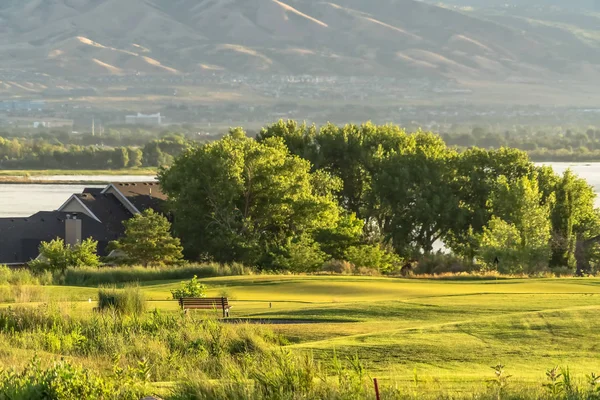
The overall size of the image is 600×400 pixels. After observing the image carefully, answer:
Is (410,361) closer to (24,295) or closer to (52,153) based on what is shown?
(24,295)

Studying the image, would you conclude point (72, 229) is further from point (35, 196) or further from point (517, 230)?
point (35, 196)

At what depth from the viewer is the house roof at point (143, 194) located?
7175 centimetres

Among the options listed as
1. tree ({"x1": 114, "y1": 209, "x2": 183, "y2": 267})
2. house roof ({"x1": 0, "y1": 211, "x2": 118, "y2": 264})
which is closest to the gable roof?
house roof ({"x1": 0, "y1": 211, "x2": 118, "y2": 264})

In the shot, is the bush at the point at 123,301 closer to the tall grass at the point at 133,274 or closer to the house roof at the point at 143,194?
the tall grass at the point at 133,274

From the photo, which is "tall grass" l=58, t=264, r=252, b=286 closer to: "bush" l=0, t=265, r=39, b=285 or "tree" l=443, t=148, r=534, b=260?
"bush" l=0, t=265, r=39, b=285

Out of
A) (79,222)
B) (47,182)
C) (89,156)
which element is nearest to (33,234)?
(79,222)

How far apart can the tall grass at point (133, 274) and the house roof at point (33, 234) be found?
77.1ft

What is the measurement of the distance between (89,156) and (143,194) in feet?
359

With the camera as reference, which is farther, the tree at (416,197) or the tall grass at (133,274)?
the tree at (416,197)

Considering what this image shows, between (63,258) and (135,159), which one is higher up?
(135,159)

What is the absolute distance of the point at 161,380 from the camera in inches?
665

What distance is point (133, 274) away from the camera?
41.6m

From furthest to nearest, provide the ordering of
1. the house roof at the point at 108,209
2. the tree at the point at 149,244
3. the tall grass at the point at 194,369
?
the house roof at the point at 108,209, the tree at the point at 149,244, the tall grass at the point at 194,369

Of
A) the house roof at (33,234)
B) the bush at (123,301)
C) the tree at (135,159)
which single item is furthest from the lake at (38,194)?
the bush at (123,301)
